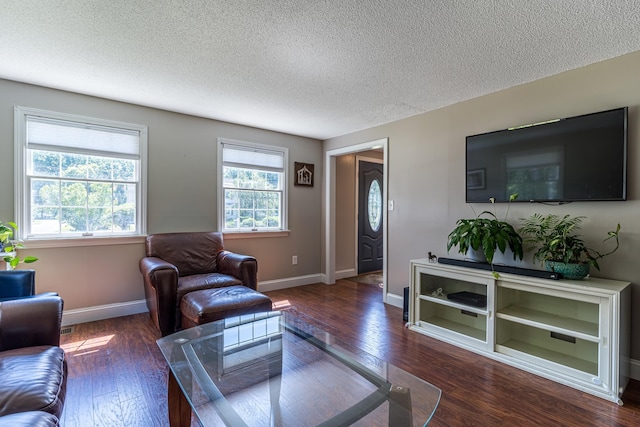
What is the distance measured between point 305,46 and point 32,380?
7.35 ft

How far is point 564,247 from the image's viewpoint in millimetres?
2188

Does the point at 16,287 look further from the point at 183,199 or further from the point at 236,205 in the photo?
the point at 236,205

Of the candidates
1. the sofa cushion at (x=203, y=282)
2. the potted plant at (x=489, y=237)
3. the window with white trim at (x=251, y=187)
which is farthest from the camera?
the window with white trim at (x=251, y=187)

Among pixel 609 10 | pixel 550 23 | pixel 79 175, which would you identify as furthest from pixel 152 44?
pixel 609 10

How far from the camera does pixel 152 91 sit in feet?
9.52

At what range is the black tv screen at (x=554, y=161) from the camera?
6.98ft

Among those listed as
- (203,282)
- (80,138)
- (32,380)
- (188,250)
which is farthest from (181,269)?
(32,380)

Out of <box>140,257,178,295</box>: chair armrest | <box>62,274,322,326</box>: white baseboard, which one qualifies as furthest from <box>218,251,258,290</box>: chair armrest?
<box>62,274,322,326</box>: white baseboard

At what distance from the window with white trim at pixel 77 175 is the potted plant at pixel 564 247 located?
3.73 metres

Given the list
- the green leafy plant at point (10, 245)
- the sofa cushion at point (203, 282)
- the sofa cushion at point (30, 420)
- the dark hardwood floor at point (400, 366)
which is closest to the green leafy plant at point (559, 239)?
the dark hardwood floor at point (400, 366)

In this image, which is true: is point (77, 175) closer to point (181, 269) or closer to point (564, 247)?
point (181, 269)

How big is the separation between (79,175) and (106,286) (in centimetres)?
113

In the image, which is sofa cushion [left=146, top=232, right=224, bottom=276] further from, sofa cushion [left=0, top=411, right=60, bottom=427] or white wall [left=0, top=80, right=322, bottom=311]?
sofa cushion [left=0, top=411, right=60, bottom=427]

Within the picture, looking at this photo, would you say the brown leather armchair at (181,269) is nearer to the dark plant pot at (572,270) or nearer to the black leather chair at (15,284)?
the black leather chair at (15,284)
